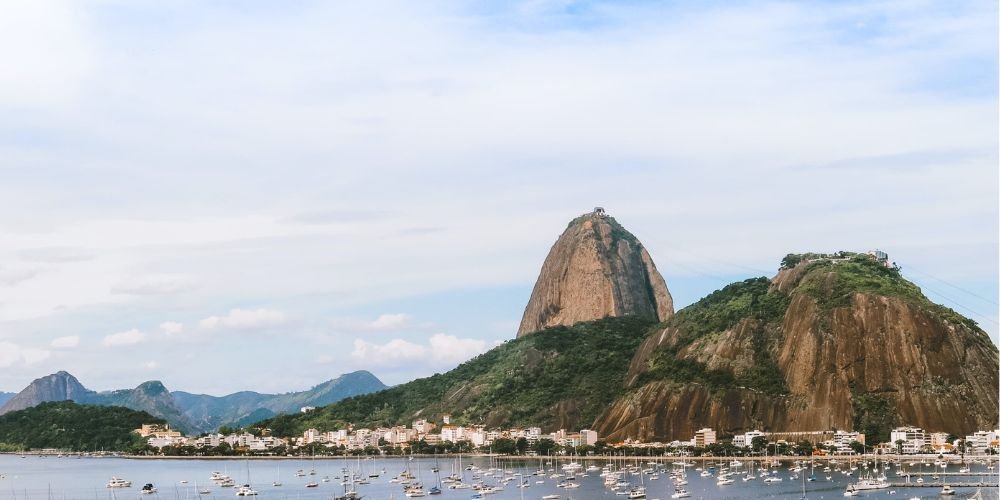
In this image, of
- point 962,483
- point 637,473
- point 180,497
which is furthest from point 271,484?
point 962,483

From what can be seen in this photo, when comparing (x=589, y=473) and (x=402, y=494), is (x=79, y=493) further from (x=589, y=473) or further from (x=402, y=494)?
(x=589, y=473)

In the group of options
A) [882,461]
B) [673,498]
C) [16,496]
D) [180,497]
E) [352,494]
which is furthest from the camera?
[882,461]

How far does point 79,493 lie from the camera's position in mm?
180000

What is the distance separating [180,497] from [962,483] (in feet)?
298

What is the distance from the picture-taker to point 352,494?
157875 mm

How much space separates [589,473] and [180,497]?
55520mm

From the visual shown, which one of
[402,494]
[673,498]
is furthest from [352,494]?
[673,498]

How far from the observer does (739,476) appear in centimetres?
17788

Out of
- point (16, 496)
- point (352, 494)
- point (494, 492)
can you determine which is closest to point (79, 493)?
point (16, 496)

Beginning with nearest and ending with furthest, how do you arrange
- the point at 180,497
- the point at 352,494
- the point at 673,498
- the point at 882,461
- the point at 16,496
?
the point at 673,498 < the point at 352,494 < the point at 180,497 < the point at 16,496 < the point at 882,461

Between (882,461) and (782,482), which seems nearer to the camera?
(782,482)

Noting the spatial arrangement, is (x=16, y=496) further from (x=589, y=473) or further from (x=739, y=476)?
(x=739, y=476)

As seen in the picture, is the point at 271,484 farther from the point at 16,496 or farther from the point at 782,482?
the point at 782,482

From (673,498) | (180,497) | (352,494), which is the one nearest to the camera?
(673,498)
